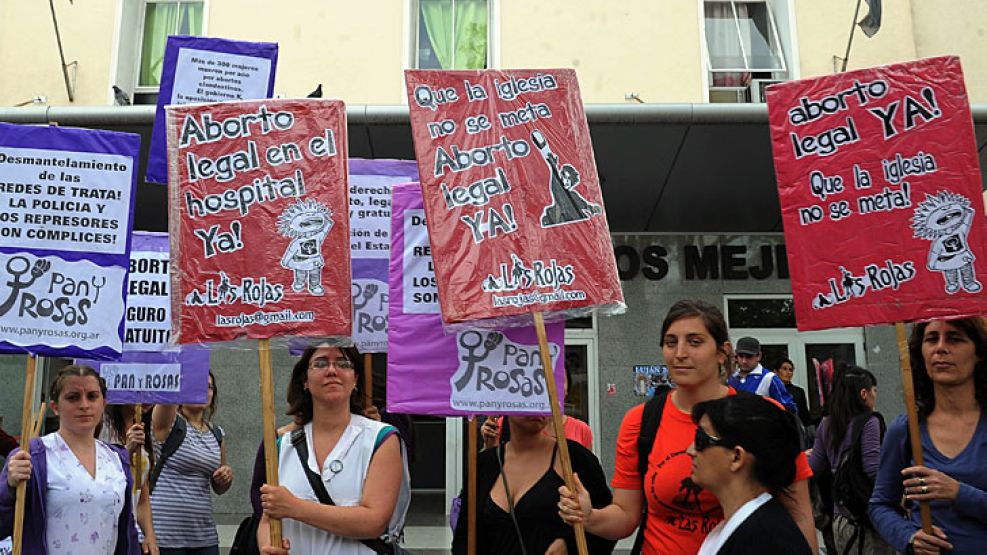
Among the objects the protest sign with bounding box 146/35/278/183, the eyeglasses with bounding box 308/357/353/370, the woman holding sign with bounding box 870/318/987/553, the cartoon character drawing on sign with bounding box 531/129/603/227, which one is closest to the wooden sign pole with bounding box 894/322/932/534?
the woman holding sign with bounding box 870/318/987/553

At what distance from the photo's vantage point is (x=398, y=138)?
30.8 ft

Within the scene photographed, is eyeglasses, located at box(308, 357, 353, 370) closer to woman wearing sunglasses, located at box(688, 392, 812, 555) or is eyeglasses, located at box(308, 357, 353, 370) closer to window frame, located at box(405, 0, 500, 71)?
woman wearing sunglasses, located at box(688, 392, 812, 555)

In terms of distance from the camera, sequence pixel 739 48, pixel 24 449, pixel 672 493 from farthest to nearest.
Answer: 1. pixel 739 48
2. pixel 24 449
3. pixel 672 493

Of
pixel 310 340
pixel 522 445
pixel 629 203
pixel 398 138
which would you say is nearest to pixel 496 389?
pixel 522 445

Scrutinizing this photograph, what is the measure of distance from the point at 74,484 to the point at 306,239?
5.32 feet

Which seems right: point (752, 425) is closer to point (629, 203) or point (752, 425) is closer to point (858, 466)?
point (858, 466)

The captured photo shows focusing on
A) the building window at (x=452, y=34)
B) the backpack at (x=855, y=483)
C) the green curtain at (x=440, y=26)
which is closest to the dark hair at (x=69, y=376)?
the backpack at (x=855, y=483)

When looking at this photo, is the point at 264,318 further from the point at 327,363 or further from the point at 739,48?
the point at 739,48

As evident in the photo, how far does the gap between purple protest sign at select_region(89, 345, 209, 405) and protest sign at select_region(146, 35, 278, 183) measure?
1547 mm

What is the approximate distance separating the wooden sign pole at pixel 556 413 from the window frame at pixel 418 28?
8599mm

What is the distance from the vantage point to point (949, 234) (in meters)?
3.76

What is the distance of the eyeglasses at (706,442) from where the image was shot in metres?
2.65

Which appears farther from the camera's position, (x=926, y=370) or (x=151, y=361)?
(x=151, y=361)

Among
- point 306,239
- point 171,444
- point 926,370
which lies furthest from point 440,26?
point 926,370
